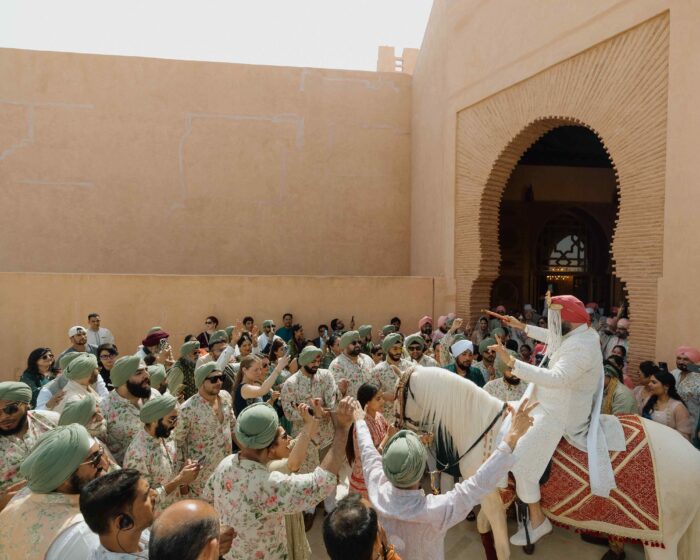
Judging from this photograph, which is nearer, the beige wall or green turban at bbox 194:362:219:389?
green turban at bbox 194:362:219:389

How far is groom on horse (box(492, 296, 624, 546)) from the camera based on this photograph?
10.4 feet

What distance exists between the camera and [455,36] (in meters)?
10.1

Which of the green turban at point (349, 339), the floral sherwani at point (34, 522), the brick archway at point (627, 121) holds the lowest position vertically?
the floral sherwani at point (34, 522)

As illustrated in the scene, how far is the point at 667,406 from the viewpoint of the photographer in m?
4.25

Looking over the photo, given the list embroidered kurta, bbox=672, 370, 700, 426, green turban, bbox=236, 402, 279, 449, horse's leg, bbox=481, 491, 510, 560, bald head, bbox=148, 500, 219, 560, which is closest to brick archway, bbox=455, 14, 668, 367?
embroidered kurta, bbox=672, 370, 700, 426

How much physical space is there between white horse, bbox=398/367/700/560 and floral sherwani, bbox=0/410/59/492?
2.17 meters

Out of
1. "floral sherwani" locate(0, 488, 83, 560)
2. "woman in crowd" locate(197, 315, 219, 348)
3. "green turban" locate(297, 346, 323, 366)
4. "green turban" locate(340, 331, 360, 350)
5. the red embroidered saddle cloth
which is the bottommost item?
the red embroidered saddle cloth

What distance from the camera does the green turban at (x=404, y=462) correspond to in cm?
198

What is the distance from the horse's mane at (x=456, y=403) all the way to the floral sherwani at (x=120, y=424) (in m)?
1.86

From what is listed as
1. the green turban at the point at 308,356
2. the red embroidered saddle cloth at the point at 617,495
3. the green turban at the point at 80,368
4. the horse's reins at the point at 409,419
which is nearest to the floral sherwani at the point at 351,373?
the green turban at the point at 308,356

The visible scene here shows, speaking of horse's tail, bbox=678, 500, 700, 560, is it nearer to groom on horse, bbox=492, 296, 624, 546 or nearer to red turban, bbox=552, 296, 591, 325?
groom on horse, bbox=492, 296, 624, 546

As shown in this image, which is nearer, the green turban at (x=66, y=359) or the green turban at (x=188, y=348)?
the green turban at (x=66, y=359)

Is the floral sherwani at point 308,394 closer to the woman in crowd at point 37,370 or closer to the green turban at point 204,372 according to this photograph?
the green turban at point 204,372

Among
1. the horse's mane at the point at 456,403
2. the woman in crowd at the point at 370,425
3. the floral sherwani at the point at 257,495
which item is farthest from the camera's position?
the horse's mane at the point at 456,403
